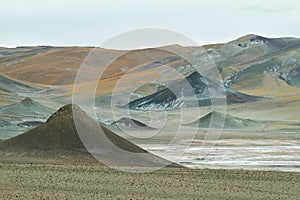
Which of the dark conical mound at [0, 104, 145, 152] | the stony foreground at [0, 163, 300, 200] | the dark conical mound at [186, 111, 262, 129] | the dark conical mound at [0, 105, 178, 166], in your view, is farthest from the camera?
the dark conical mound at [186, 111, 262, 129]

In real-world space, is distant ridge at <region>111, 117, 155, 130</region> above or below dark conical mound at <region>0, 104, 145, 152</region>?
below

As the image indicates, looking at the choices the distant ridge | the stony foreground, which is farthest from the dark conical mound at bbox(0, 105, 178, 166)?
the distant ridge

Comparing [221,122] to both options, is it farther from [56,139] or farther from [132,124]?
[56,139]

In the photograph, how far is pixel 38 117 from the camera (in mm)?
68500

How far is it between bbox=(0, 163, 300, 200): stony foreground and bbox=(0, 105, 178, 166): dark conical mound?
3.18 m

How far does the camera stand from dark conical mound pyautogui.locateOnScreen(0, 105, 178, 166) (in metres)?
27.7

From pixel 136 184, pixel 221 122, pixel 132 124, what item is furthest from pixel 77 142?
pixel 221 122

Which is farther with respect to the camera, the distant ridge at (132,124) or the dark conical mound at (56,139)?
the distant ridge at (132,124)

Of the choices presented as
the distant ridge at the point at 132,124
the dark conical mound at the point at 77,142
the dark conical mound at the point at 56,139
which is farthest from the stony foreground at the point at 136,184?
the distant ridge at the point at 132,124

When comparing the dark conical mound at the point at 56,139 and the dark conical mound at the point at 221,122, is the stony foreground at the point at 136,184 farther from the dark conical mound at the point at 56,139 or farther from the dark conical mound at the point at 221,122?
the dark conical mound at the point at 221,122

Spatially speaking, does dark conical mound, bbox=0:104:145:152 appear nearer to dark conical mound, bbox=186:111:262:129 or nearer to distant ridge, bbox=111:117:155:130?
distant ridge, bbox=111:117:155:130

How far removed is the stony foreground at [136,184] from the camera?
1794cm

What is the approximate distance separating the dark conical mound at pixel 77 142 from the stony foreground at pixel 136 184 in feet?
10.4

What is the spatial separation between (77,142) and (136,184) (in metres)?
9.07
